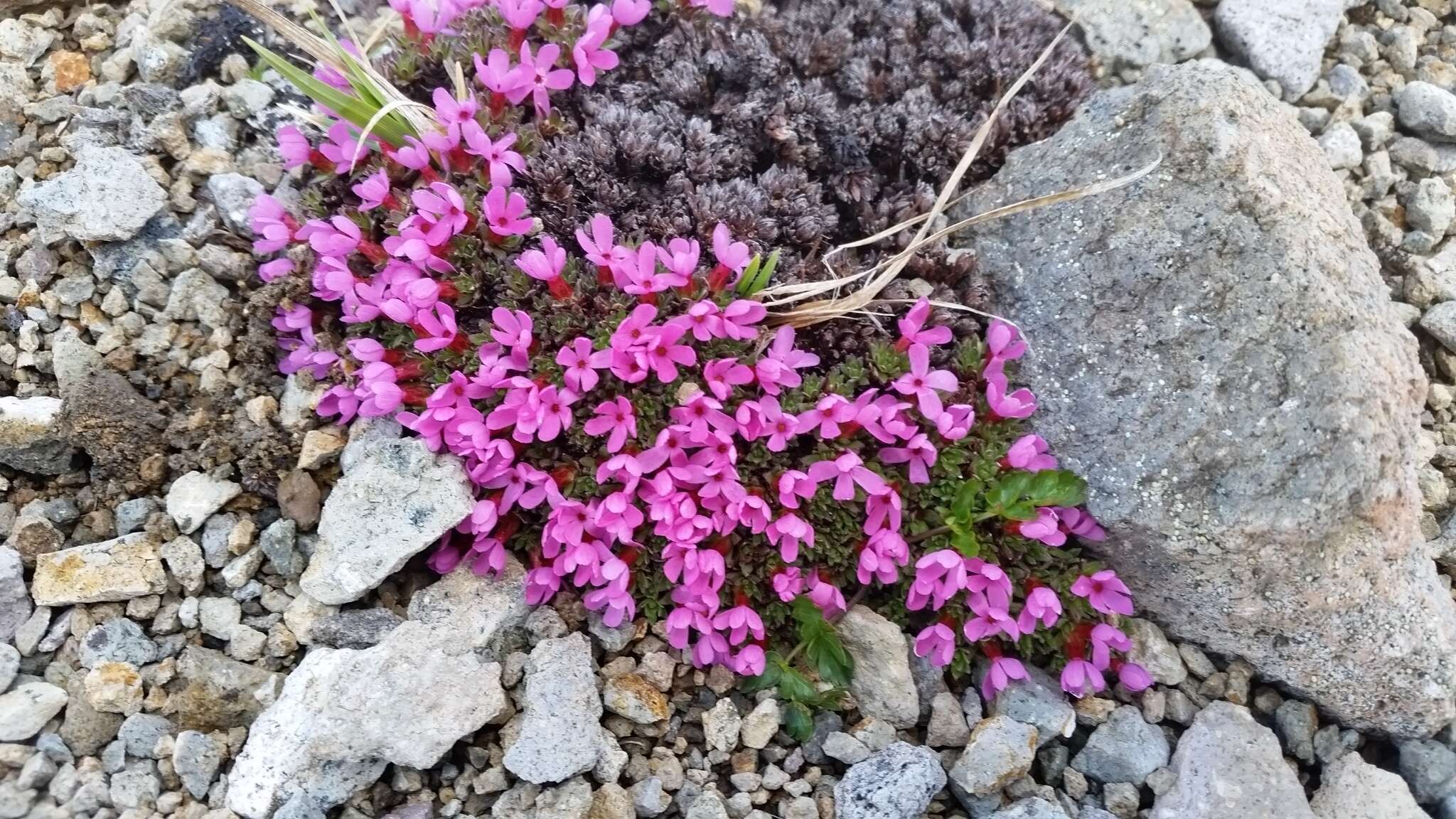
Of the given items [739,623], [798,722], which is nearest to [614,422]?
[739,623]

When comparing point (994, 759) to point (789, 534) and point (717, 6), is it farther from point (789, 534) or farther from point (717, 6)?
point (717, 6)

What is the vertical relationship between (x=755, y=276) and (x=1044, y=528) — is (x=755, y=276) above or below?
above

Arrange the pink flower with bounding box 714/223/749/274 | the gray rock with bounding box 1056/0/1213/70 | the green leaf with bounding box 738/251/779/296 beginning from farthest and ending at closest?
the gray rock with bounding box 1056/0/1213/70
the green leaf with bounding box 738/251/779/296
the pink flower with bounding box 714/223/749/274

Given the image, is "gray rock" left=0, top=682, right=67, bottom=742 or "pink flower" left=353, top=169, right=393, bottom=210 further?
"pink flower" left=353, top=169, right=393, bottom=210

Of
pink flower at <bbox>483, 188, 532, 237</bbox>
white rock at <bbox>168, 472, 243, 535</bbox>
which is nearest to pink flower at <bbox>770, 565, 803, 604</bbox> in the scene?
pink flower at <bbox>483, 188, 532, 237</bbox>

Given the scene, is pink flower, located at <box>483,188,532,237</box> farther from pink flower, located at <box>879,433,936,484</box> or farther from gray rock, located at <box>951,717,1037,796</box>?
gray rock, located at <box>951,717,1037,796</box>

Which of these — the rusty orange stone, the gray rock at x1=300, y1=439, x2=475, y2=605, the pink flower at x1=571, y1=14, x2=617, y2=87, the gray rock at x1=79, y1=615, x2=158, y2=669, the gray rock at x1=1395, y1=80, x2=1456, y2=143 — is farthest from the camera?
the gray rock at x1=1395, y1=80, x2=1456, y2=143

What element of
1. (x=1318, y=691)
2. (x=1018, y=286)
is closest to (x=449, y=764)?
(x=1018, y=286)

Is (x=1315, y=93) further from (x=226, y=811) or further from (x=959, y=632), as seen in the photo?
(x=226, y=811)
